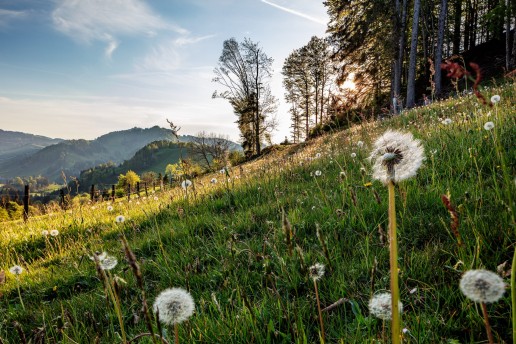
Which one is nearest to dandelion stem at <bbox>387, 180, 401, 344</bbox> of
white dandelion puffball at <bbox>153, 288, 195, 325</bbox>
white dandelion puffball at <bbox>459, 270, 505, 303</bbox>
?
white dandelion puffball at <bbox>459, 270, 505, 303</bbox>

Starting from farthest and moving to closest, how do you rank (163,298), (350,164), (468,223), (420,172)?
(350,164)
(420,172)
(468,223)
(163,298)

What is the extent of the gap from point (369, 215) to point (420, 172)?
4.11 feet

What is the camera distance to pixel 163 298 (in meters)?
1.23

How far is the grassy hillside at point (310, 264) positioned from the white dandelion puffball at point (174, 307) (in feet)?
0.86

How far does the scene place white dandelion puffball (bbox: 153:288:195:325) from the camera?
114cm

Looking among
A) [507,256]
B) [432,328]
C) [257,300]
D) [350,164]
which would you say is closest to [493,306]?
[432,328]

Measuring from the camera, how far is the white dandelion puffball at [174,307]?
1139 mm

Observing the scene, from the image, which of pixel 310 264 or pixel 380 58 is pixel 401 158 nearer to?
pixel 310 264

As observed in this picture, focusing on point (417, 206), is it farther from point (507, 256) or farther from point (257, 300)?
point (257, 300)

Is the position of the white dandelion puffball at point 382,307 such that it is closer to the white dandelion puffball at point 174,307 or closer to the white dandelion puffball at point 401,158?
the white dandelion puffball at point 401,158

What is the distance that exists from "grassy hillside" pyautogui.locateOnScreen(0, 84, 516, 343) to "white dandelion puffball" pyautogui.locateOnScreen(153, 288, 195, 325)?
0.26m

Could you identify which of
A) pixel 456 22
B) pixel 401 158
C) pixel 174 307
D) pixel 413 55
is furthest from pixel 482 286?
pixel 456 22

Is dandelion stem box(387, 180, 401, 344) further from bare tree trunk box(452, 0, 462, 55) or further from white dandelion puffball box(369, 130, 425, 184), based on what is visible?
bare tree trunk box(452, 0, 462, 55)

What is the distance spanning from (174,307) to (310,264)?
5.02 ft
